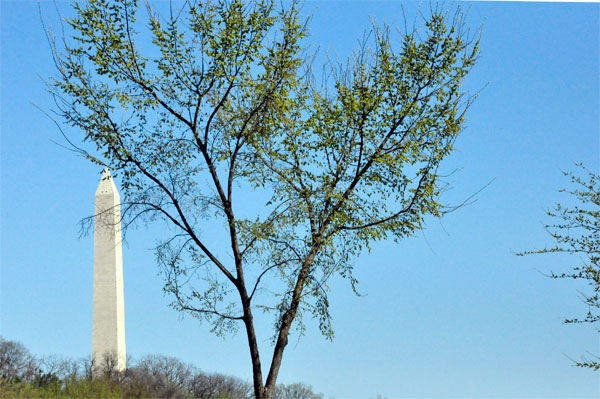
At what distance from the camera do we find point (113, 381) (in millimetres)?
19969

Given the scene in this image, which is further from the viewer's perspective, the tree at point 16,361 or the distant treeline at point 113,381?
the tree at point 16,361

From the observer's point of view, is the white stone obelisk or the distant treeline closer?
the distant treeline

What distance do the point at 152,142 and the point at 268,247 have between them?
8.90 feet

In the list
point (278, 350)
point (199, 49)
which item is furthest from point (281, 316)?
point (199, 49)

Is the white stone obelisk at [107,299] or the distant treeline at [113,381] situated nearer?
the distant treeline at [113,381]

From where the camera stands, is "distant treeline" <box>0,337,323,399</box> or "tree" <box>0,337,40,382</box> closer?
"distant treeline" <box>0,337,323,399</box>

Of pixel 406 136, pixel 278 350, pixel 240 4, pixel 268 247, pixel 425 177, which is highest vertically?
pixel 240 4

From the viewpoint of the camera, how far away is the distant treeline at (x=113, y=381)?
56.2 ft

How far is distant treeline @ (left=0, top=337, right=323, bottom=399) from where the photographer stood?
17141 mm

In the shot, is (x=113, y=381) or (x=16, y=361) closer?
(x=113, y=381)

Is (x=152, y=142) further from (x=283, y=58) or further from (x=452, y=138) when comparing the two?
(x=452, y=138)

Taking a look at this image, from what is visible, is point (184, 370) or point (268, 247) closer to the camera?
point (268, 247)

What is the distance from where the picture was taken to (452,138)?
42.7 ft

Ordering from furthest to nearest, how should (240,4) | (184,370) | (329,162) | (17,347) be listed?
(184,370), (17,347), (329,162), (240,4)
